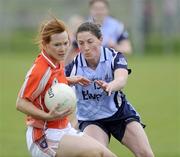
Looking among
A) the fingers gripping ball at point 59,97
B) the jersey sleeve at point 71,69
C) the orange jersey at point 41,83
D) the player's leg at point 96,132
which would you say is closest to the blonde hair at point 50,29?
the orange jersey at point 41,83

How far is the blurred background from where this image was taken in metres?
16.5

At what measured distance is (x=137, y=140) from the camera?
9461mm

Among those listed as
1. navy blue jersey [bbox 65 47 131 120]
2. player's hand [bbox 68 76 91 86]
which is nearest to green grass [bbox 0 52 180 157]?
navy blue jersey [bbox 65 47 131 120]

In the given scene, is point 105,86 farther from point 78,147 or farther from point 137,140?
point 137,140

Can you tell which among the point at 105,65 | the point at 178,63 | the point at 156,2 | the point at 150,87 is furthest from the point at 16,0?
the point at 105,65

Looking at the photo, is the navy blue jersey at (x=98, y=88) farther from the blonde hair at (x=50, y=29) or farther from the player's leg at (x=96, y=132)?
the blonde hair at (x=50, y=29)

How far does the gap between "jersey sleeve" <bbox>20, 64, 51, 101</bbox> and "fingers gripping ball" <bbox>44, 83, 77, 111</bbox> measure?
10cm

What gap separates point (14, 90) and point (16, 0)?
17.9 metres

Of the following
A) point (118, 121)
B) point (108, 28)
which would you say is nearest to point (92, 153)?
point (118, 121)

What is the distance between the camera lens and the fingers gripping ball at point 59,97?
27.0 ft

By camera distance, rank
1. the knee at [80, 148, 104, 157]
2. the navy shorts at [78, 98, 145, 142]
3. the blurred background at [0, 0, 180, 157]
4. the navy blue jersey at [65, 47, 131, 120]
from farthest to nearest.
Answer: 1. the blurred background at [0, 0, 180, 157]
2. the navy shorts at [78, 98, 145, 142]
3. the navy blue jersey at [65, 47, 131, 120]
4. the knee at [80, 148, 104, 157]

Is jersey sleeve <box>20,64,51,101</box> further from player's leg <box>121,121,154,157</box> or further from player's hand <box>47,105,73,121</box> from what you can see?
player's leg <box>121,121,154,157</box>

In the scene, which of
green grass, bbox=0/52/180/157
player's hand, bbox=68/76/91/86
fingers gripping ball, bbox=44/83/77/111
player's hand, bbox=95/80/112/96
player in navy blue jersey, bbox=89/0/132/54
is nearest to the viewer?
fingers gripping ball, bbox=44/83/77/111

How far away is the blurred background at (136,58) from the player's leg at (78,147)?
18.0 feet
